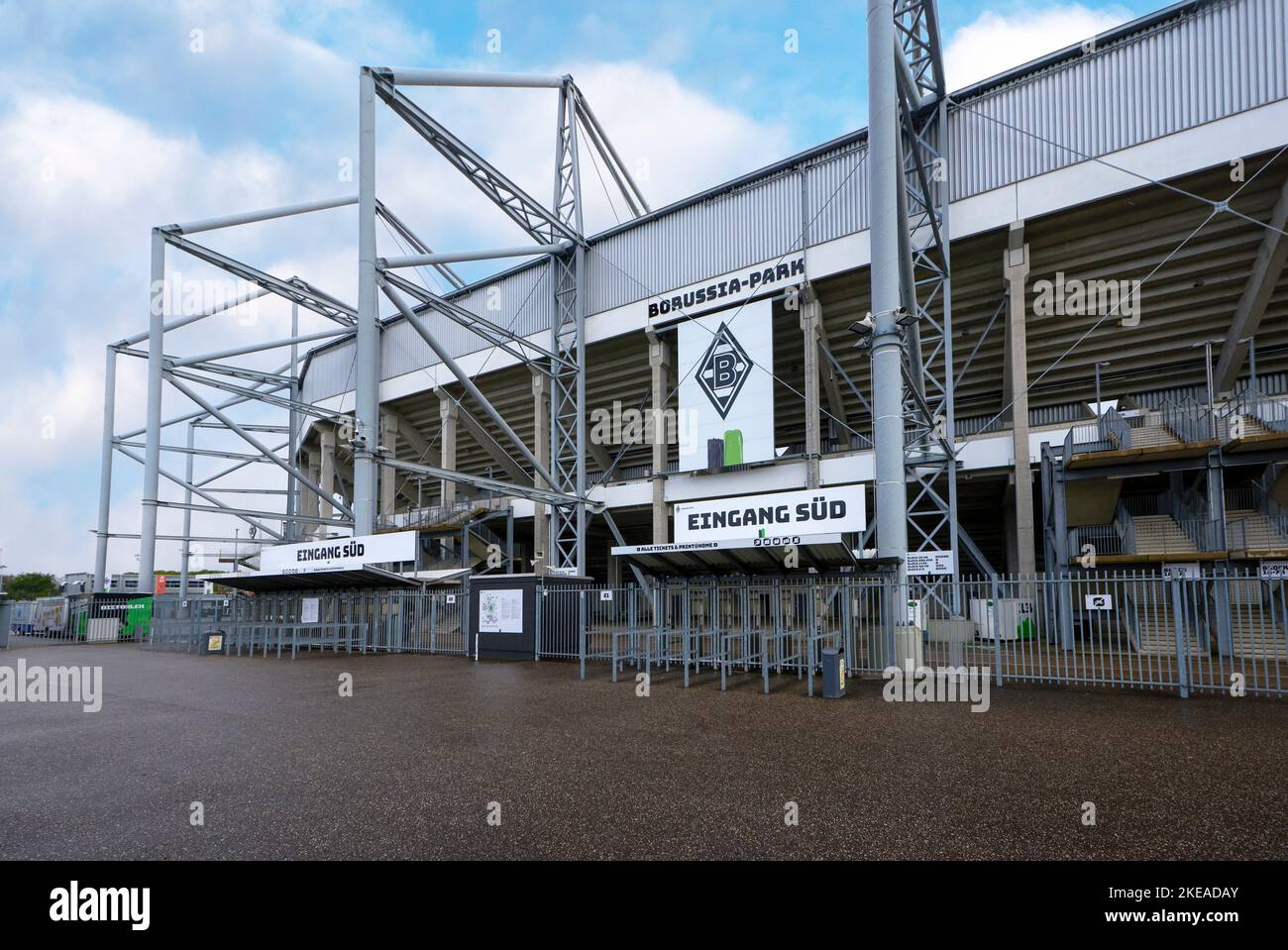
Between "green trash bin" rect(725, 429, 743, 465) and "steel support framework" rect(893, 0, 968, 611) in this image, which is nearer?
"steel support framework" rect(893, 0, 968, 611)

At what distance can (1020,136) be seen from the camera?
2225 centimetres

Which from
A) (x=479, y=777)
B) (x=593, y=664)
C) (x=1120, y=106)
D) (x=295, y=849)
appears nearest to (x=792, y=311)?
(x=1120, y=106)

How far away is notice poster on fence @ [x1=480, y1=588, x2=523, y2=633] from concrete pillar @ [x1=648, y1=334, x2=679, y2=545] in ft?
33.1

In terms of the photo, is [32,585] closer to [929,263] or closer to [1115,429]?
[929,263]

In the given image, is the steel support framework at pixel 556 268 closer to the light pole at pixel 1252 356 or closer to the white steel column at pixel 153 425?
the white steel column at pixel 153 425

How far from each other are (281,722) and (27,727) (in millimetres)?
3355

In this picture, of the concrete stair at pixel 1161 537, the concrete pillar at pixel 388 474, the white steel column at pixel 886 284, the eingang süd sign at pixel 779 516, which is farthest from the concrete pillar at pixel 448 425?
the concrete stair at pixel 1161 537

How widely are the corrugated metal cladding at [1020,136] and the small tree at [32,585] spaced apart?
90.3m

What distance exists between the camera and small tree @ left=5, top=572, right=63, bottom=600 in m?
87.8

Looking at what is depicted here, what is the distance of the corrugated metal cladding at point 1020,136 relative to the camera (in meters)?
19.2

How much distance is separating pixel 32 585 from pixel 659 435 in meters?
97.7

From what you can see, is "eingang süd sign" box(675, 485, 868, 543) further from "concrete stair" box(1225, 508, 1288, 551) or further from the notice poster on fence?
"concrete stair" box(1225, 508, 1288, 551)

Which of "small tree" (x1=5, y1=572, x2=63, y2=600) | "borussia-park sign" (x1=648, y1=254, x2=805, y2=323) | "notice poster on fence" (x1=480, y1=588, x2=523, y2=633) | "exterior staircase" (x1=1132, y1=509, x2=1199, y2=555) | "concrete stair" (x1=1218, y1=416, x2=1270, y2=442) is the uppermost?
"borussia-park sign" (x1=648, y1=254, x2=805, y2=323)

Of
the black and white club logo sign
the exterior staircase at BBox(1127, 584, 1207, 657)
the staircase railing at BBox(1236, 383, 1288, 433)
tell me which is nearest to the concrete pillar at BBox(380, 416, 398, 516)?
the black and white club logo sign
